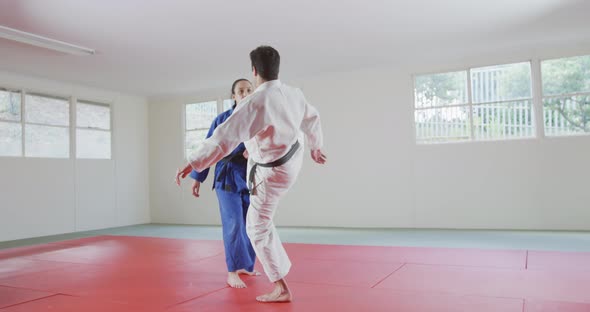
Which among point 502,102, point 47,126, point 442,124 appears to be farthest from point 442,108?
point 47,126

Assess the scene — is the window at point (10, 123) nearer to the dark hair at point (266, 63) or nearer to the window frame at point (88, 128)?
the window frame at point (88, 128)

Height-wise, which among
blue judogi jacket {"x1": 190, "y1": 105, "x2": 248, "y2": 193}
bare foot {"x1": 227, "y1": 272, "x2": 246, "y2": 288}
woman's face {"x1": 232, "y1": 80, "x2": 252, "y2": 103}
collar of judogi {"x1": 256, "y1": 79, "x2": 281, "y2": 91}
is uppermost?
woman's face {"x1": 232, "y1": 80, "x2": 252, "y2": 103}

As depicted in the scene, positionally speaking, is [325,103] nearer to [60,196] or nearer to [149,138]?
[149,138]

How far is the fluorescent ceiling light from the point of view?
5.23 meters

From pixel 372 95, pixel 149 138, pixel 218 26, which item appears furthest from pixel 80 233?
pixel 372 95

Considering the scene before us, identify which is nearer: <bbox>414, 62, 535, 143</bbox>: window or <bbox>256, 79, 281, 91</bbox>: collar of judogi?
<bbox>256, 79, 281, 91</bbox>: collar of judogi

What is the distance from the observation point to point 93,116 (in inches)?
343

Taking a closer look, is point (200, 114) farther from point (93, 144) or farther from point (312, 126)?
point (312, 126)

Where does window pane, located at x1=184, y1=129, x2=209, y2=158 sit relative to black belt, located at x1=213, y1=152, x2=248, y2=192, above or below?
above

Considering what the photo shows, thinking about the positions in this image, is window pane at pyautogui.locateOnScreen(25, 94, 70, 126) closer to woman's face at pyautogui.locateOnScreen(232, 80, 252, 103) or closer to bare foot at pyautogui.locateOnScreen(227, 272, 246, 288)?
woman's face at pyautogui.locateOnScreen(232, 80, 252, 103)

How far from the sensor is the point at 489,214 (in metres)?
6.72

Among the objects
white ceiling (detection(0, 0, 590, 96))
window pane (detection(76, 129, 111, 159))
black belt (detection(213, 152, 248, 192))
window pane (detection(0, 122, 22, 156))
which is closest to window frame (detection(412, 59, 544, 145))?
white ceiling (detection(0, 0, 590, 96))

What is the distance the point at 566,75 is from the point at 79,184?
8.28 m

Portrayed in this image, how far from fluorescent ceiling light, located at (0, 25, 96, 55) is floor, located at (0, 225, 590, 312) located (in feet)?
8.43
